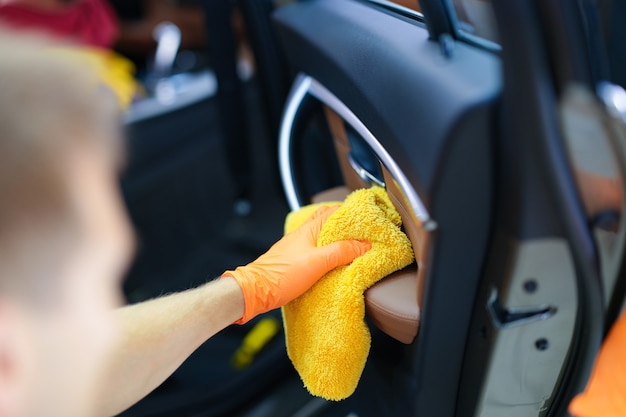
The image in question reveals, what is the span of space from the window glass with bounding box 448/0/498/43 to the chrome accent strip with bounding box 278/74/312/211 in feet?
1.49

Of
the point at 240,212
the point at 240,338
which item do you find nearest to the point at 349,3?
the point at 240,338

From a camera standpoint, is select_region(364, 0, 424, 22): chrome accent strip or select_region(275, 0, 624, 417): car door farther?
select_region(364, 0, 424, 22): chrome accent strip

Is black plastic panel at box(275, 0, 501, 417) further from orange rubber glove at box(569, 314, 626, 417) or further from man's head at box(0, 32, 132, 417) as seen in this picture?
man's head at box(0, 32, 132, 417)

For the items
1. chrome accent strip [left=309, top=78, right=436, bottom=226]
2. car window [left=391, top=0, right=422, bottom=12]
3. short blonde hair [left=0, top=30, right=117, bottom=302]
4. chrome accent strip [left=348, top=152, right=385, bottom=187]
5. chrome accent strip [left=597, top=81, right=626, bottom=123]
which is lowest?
chrome accent strip [left=348, top=152, right=385, bottom=187]

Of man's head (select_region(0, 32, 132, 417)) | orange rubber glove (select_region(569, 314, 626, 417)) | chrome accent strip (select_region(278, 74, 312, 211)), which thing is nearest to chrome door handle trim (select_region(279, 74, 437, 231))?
chrome accent strip (select_region(278, 74, 312, 211))

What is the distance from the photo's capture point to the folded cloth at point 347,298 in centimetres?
84

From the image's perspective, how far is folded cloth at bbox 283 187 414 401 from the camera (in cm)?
84

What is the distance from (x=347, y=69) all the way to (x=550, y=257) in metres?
0.41

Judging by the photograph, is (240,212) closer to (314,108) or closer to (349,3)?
(314,108)

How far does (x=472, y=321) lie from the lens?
759mm

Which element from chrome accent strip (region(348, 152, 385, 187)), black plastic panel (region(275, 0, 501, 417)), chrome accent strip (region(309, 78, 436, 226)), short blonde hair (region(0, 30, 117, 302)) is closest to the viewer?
short blonde hair (region(0, 30, 117, 302))

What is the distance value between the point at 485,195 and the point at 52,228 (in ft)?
1.41

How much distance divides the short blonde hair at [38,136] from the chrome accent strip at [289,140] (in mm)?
673

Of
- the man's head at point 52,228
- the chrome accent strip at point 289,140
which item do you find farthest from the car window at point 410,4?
the man's head at point 52,228
